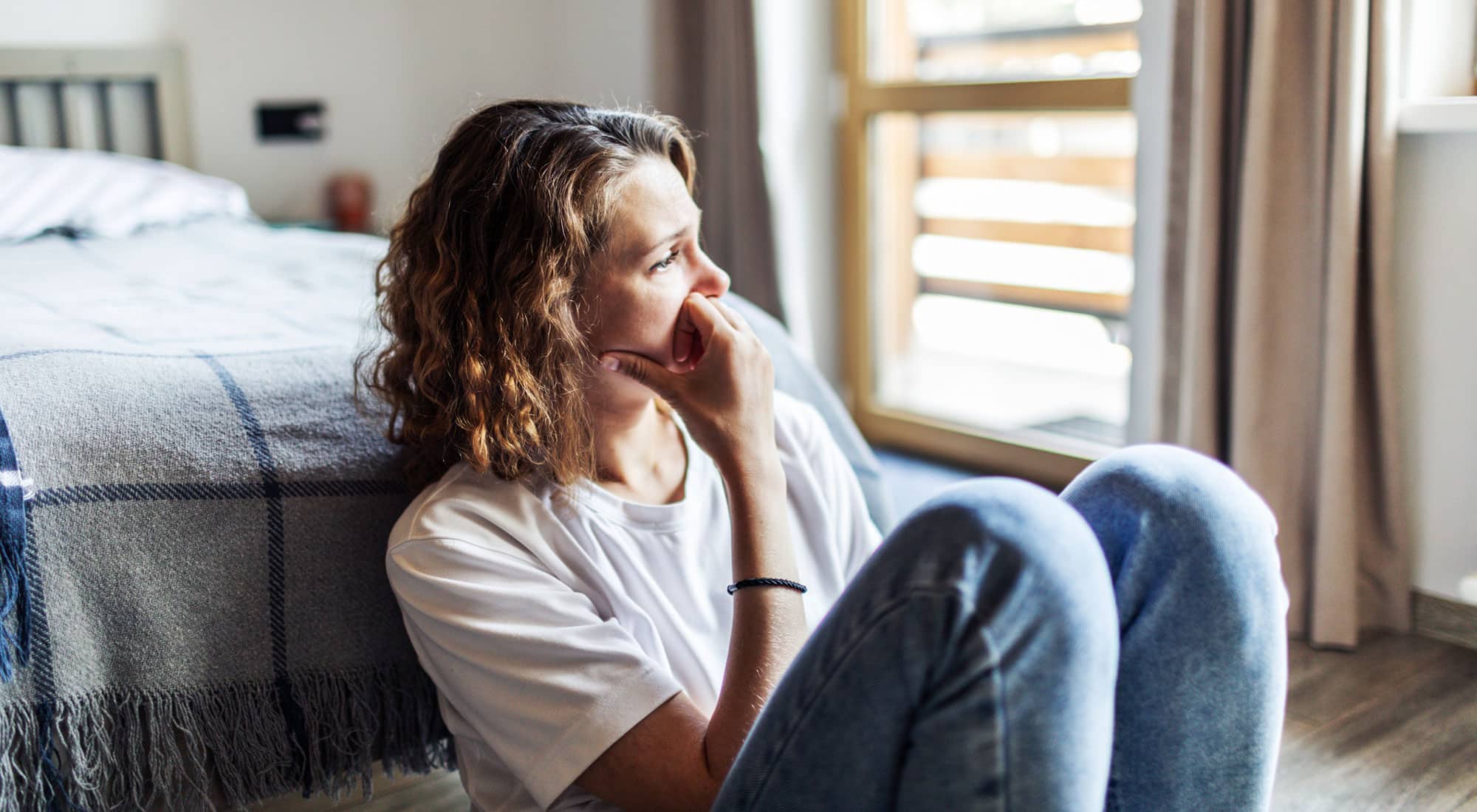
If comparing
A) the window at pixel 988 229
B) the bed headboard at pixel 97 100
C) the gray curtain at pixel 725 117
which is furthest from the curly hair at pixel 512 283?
the bed headboard at pixel 97 100

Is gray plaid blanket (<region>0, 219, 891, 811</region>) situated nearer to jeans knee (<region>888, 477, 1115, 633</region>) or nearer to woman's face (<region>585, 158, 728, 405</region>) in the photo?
woman's face (<region>585, 158, 728, 405</region>)

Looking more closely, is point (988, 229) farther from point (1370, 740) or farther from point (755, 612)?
point (755, 612)

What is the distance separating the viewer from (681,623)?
38.4 inches

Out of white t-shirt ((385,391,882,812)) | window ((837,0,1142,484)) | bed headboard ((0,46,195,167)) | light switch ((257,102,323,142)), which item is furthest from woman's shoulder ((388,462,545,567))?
light switch ((257,102,323,142))

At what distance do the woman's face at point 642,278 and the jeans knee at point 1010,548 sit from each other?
0.35m

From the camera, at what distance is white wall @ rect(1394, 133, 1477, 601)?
1.72m

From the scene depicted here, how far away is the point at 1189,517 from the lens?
0.81 meters

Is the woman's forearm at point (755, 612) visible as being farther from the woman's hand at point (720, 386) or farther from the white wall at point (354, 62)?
the white wall at point (354, 62)

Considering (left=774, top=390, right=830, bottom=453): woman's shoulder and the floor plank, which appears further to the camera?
the floor plank

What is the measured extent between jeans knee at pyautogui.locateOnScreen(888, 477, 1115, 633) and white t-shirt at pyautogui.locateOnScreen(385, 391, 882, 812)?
10.3 inches

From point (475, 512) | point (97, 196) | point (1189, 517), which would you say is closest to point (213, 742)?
point (475, 512)

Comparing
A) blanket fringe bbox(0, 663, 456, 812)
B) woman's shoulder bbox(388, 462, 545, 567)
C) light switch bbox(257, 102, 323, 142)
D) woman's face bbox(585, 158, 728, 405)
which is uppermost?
light switch bbox(257, 102, 323, 142)

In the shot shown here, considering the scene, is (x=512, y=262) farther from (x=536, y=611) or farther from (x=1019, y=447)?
(x=1019, y=447)

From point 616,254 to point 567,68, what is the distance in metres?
2.86
